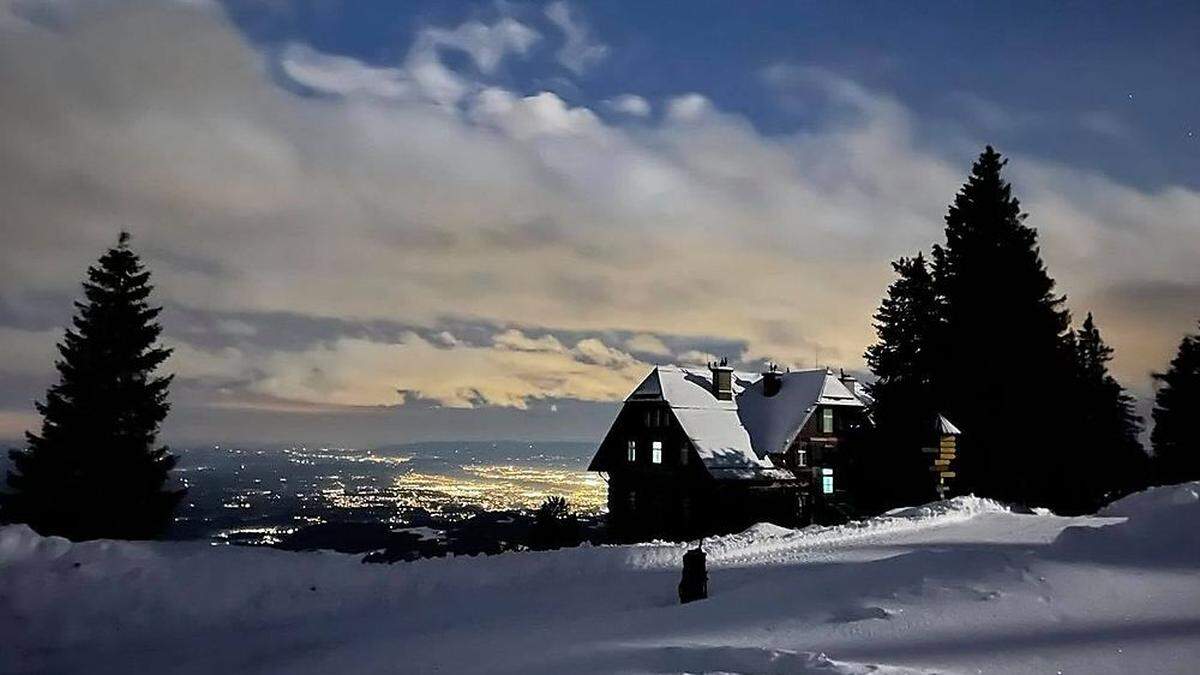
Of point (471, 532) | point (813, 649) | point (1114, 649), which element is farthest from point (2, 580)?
point (471, 532)

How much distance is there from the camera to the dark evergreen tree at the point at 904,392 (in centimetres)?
3478

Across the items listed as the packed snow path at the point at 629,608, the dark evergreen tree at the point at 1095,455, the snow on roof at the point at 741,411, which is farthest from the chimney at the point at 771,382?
the packed snow path at the point at 629,608

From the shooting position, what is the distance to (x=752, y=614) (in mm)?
10539

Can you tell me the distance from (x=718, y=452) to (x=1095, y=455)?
16488 mm

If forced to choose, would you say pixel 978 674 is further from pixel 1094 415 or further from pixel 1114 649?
pixel 1094 415

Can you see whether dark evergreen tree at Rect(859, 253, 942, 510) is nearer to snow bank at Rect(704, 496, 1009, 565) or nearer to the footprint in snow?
snow bank at Rect(704, 496, 1009, 565)

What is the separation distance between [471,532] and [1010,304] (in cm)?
2542

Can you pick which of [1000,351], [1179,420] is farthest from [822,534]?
Result: [1179,420]

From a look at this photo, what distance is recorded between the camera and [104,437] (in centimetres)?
2564

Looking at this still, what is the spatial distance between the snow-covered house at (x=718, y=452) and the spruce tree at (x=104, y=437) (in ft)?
74.5

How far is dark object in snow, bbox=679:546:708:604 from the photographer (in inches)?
490

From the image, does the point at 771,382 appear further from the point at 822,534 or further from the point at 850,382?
the point at 822,534

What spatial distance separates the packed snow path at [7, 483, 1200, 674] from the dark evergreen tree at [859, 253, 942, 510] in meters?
17.0

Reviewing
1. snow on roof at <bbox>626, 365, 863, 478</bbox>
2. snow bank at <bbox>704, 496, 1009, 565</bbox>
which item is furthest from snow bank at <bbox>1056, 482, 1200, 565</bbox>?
snow on roof at <bbox>626, 365, 863, 478</bbox>
